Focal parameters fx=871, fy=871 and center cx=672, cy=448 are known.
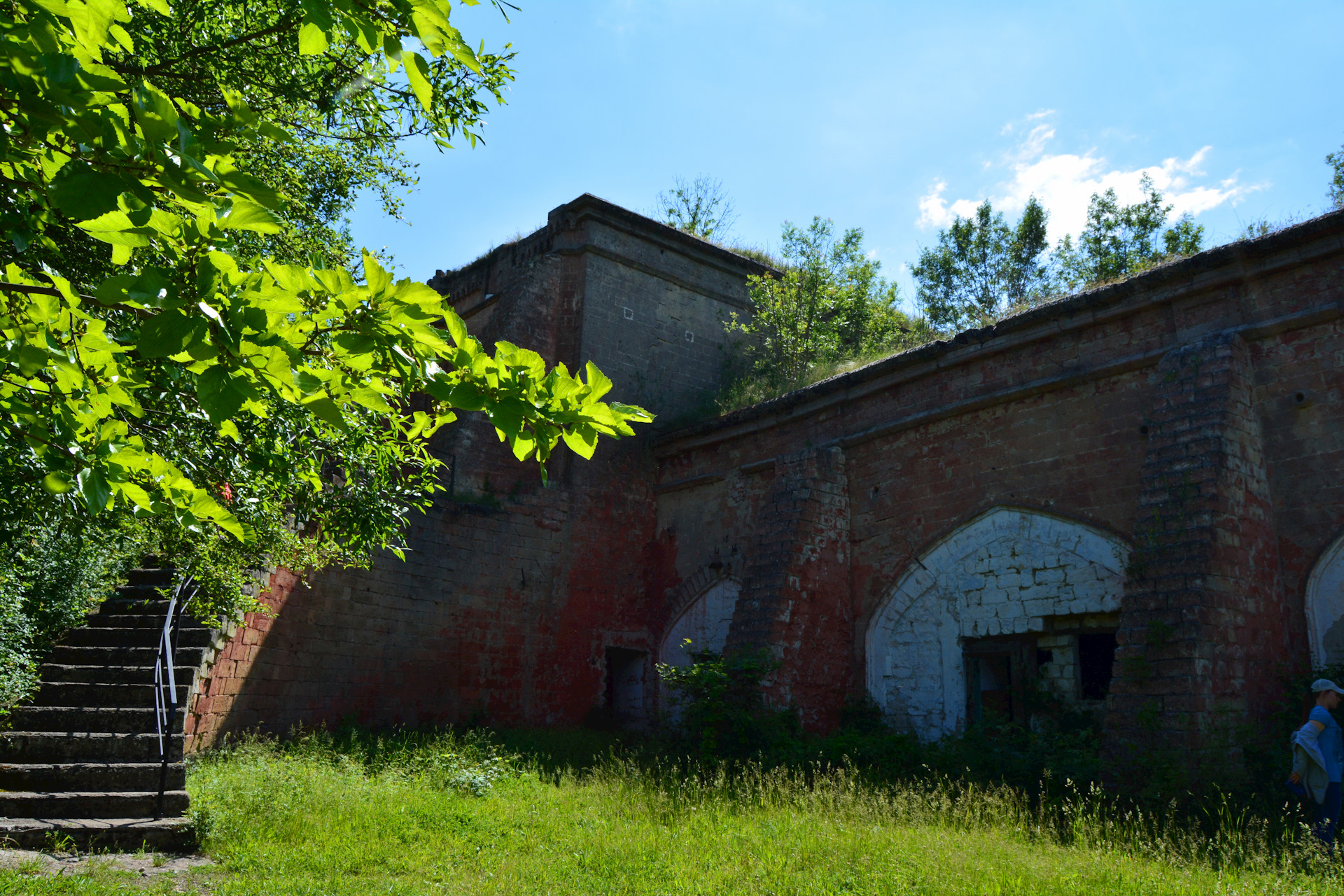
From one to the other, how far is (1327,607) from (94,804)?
1104 centimetres

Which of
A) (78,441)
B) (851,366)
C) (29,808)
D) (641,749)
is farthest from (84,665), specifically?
(851,366)

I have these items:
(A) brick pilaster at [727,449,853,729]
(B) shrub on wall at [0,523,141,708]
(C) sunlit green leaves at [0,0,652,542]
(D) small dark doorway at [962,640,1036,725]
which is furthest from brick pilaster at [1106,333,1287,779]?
(B) shrub on wall at [0,523,141,708]

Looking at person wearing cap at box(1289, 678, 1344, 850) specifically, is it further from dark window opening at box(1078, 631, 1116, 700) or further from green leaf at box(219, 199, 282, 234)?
green leaf at box(219, 199, 282, 234)

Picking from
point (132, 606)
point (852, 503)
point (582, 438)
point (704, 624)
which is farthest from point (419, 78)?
point (704, 624)

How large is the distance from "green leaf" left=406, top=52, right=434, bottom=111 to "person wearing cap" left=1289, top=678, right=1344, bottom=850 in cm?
775

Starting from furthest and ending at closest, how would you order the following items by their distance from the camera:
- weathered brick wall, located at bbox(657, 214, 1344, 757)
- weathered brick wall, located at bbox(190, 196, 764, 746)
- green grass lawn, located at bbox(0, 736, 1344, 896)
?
weathered brick wall, located at bbox(190, 196, 764, 746)
weathered brick wall, located at bbox(657, 214, 1344, 757)
green grass lawn, located at bbox(0, 736, 1344, 896)

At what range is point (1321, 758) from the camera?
670 centimetres

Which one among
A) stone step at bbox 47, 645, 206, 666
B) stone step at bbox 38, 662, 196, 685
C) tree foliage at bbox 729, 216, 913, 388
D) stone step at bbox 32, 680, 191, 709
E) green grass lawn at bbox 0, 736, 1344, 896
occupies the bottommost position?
green grass lawn at bbox 0, 736, 1344, 896

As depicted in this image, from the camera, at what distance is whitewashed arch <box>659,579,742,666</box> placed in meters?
Answer: 14.1

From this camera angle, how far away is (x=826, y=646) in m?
11.8

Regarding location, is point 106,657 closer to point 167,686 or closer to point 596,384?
point 167,686

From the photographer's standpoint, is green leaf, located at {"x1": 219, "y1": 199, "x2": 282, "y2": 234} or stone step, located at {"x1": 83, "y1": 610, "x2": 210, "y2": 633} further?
stone step, located at {"x1": 83, "y1": 610, "x2": 210, "y2": 633}

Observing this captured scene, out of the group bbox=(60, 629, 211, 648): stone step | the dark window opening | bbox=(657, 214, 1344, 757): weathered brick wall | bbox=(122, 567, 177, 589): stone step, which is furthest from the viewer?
bbox=(122, 567, 177, 589): stone step

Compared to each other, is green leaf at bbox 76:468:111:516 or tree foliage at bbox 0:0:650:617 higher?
tree foliage at bbox 0:0:650:617
